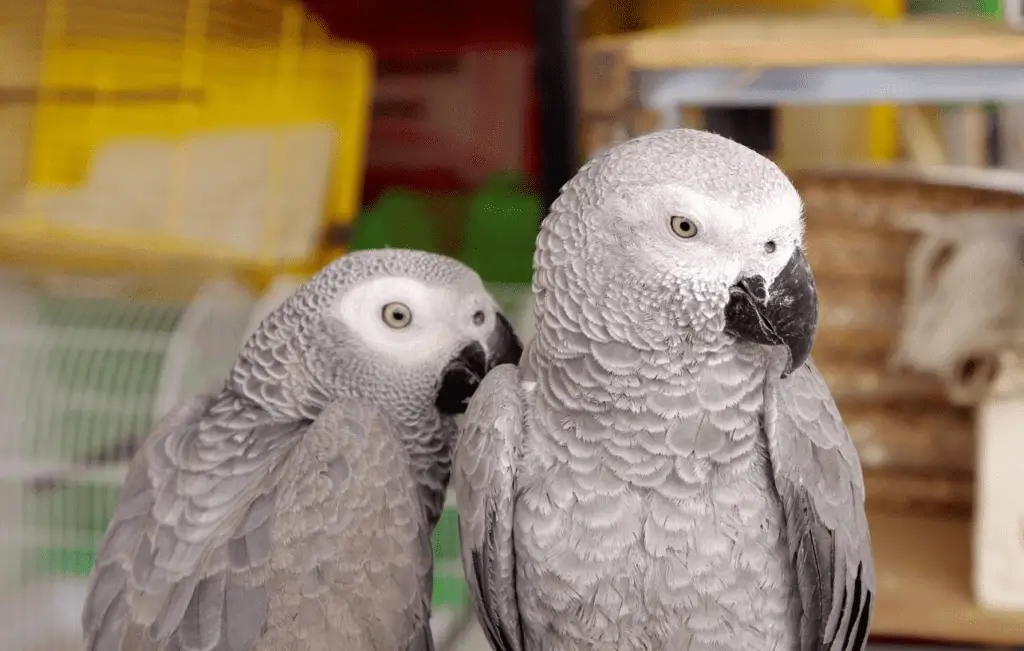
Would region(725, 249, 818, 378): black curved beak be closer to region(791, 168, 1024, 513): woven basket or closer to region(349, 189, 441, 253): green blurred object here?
region(791, 168, 1024, 513): woven basket

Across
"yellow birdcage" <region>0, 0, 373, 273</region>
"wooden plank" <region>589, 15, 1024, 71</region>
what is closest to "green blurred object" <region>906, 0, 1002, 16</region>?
"wooden plank" <region>589, 15, 1024, 71</region>

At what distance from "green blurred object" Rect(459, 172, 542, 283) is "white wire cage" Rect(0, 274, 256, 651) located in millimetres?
443

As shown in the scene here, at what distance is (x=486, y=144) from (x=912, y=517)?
1042 millimetres

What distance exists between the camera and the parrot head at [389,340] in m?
0.75

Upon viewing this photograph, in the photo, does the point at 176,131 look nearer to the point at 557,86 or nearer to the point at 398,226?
the point at 398,226

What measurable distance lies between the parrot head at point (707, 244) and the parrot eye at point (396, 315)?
24cm

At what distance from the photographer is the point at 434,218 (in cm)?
158

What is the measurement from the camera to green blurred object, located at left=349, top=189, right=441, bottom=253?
1.44 metres

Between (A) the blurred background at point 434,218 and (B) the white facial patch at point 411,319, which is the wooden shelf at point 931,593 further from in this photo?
(B) the white facial patch at point 411,319

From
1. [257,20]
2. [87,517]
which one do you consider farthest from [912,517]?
[257,20]

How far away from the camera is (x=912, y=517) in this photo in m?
1.32

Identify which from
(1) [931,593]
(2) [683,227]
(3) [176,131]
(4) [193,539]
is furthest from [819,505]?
(3) [176,131]

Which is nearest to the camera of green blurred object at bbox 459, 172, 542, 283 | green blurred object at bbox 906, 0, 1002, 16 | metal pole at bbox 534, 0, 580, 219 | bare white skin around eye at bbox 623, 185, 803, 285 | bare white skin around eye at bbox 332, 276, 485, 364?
bare white skin around eye at bbox 623, 185, 803, 285

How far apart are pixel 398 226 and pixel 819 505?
3.41ft
